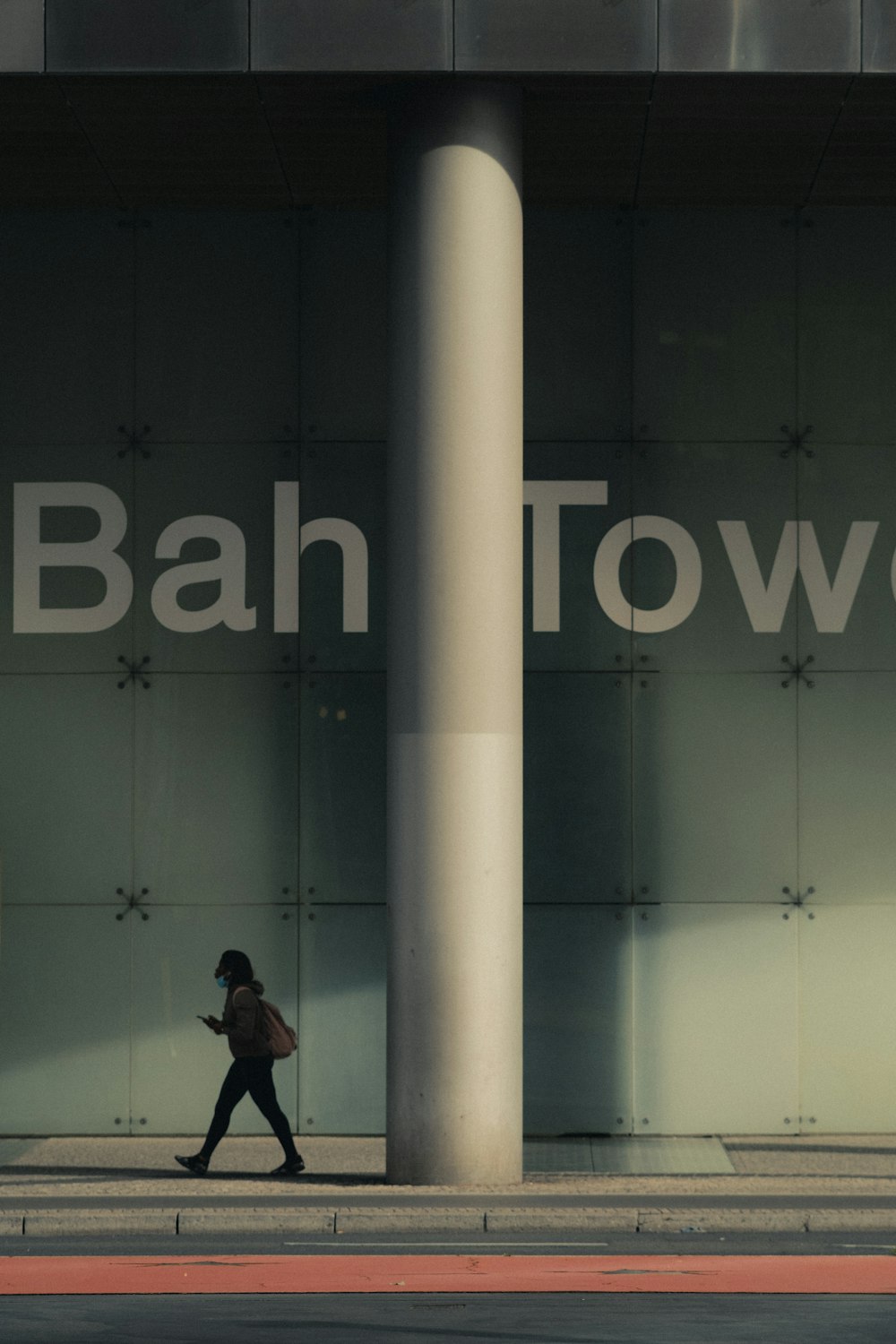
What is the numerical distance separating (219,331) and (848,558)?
533 cm

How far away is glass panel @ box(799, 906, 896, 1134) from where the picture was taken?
17.3 m

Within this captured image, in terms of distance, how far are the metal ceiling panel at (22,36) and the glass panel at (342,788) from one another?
5343 mm

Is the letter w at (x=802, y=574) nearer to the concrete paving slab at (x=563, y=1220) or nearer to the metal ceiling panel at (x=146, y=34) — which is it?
the metal ceiling panel at (x=146, y=34)

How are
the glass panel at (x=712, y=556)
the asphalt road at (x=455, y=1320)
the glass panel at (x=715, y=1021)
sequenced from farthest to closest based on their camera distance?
the glass panel at (x=712, y=556) < the glass panel at (x=715, y=1021) < the asphalt road at (x=455, y=1320)

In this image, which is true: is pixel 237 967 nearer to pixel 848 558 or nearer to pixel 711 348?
pixel 848 558

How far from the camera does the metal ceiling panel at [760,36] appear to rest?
1434 cm

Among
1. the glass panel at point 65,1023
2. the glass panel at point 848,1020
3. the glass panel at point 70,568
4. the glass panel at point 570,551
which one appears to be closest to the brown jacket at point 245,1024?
the glass panel at point 65,1023

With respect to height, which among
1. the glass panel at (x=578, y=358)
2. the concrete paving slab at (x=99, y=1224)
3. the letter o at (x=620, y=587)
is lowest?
the concrete paving slab at (x=99, y=1224)

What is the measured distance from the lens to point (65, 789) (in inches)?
688

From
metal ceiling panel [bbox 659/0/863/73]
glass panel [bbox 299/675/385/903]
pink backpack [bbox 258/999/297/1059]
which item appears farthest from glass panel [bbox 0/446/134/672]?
metal ceiling panel [bbox 659/0/863/73]

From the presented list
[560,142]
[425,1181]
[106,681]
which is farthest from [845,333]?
[425,1181]

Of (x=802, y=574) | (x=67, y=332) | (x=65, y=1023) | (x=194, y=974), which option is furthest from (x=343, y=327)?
(x=65, y=1023)

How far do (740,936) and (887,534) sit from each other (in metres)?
3.39

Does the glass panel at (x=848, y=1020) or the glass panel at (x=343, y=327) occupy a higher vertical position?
the glass panel at (x=343, y=327)
